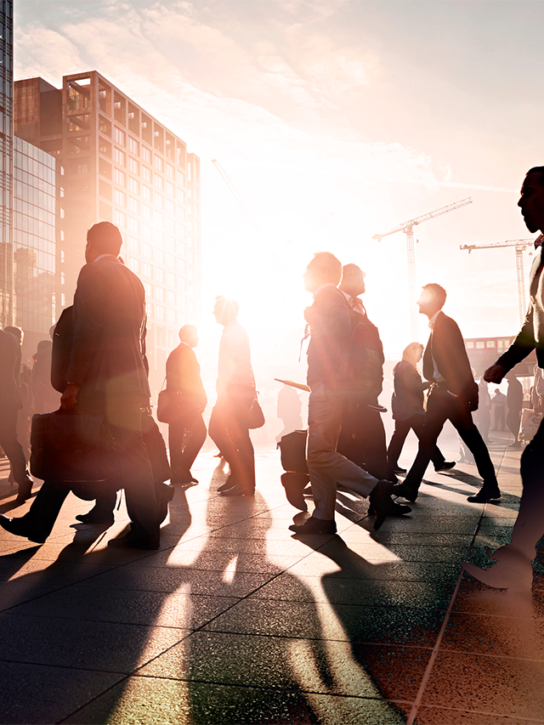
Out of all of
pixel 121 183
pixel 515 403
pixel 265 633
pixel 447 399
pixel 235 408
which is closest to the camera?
pixel 265 633

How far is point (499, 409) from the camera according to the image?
25.2 meters

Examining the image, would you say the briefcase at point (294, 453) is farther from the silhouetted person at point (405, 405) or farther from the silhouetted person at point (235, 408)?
the silhouetted person at point (405, 405)

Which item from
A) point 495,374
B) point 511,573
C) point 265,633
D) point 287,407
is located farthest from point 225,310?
point 287,407

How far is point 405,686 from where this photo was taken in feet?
6.15

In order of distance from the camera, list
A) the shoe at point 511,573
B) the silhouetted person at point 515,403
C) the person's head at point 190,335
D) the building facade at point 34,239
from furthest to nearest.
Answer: the building facade at point 34,239 < the silhouetted person at point 515,403 < the person's head at point 190,335 < the shoe at point 511,573

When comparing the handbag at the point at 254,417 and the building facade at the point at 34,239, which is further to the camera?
the building facade at the point at 34,239

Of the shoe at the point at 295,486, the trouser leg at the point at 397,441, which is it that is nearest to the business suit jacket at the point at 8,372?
the shoe at the point at 295,486

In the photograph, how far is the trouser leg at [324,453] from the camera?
14.1 feet

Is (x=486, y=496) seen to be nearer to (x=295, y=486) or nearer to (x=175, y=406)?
(x=295, y=486)

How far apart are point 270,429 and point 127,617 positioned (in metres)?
30.2

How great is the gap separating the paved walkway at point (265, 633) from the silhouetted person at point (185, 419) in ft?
10.7

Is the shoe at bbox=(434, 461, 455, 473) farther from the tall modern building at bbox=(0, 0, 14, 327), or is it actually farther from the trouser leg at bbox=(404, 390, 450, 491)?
the tall modern building at bbox=(0, 0, 14, 327)

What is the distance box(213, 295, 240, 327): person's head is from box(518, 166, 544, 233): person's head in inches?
164

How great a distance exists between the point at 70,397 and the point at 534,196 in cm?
249
